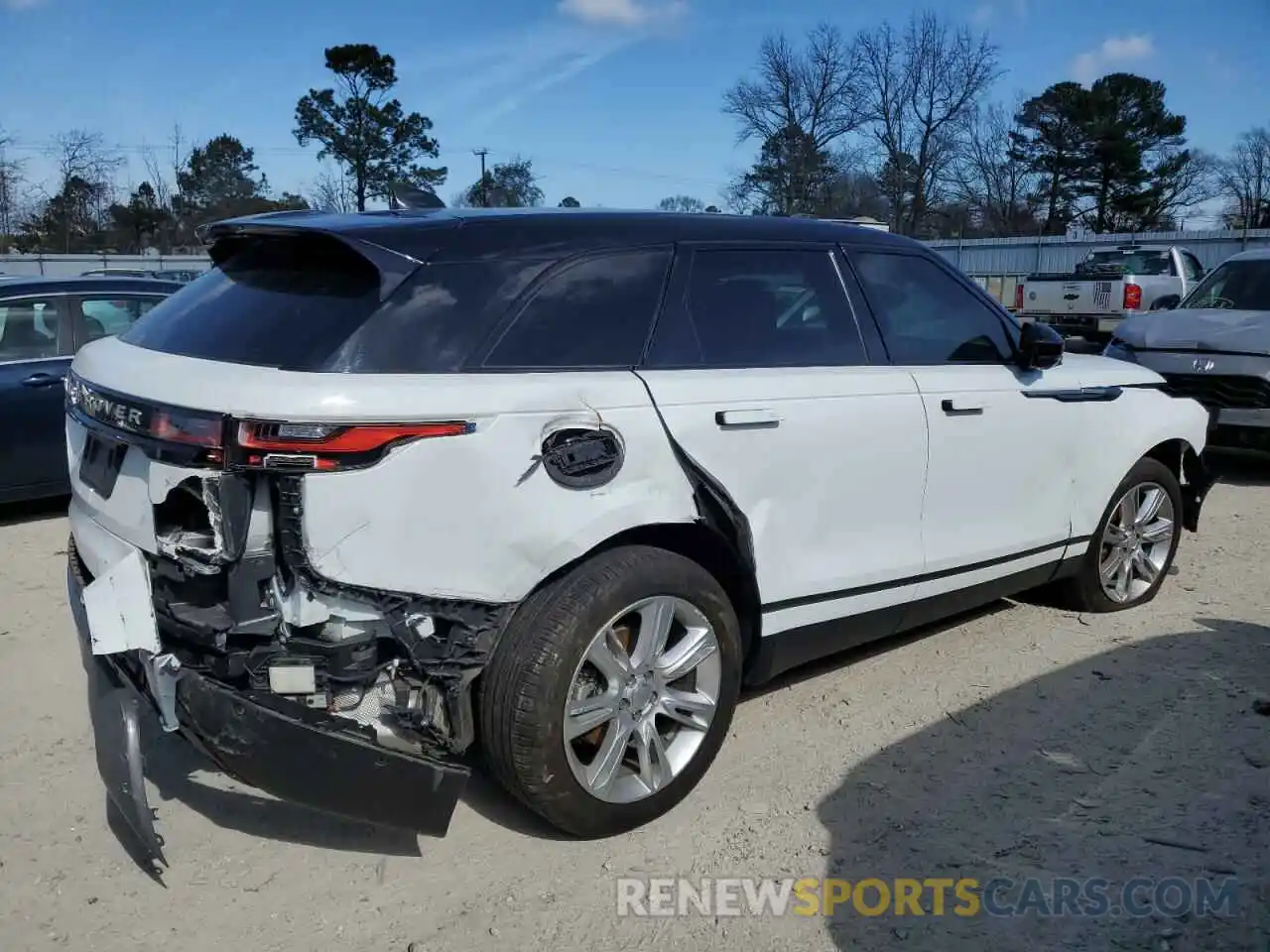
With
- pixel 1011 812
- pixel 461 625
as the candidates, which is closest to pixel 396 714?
pixel 461 625

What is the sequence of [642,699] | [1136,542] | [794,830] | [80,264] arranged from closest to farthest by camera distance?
[642,699]
[794,830]
[1136,542]
[80,264]

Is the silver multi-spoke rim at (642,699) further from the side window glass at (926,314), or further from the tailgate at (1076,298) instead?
the tailgate at (1076,298)

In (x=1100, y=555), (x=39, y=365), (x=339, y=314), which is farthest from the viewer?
(x=39, y=365)

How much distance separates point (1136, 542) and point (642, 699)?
316 cm

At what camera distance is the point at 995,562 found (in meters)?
4.33

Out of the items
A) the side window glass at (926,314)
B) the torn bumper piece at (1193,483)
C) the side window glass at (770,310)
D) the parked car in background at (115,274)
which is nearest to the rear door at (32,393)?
the parked car in background at (115,274)

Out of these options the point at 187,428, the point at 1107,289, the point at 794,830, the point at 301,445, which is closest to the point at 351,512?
the point at 301,445

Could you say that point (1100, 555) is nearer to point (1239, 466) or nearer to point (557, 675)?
point (557, 675)

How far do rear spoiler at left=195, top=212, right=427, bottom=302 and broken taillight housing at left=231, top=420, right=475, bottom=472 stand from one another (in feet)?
1.42

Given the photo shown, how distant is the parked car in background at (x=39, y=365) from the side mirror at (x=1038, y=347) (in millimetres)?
5494

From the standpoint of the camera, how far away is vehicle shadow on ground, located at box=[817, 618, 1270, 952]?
2.79m

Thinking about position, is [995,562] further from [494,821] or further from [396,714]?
[396,714]

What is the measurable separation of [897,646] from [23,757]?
3.50 metres

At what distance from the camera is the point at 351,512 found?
2619 millimetres
